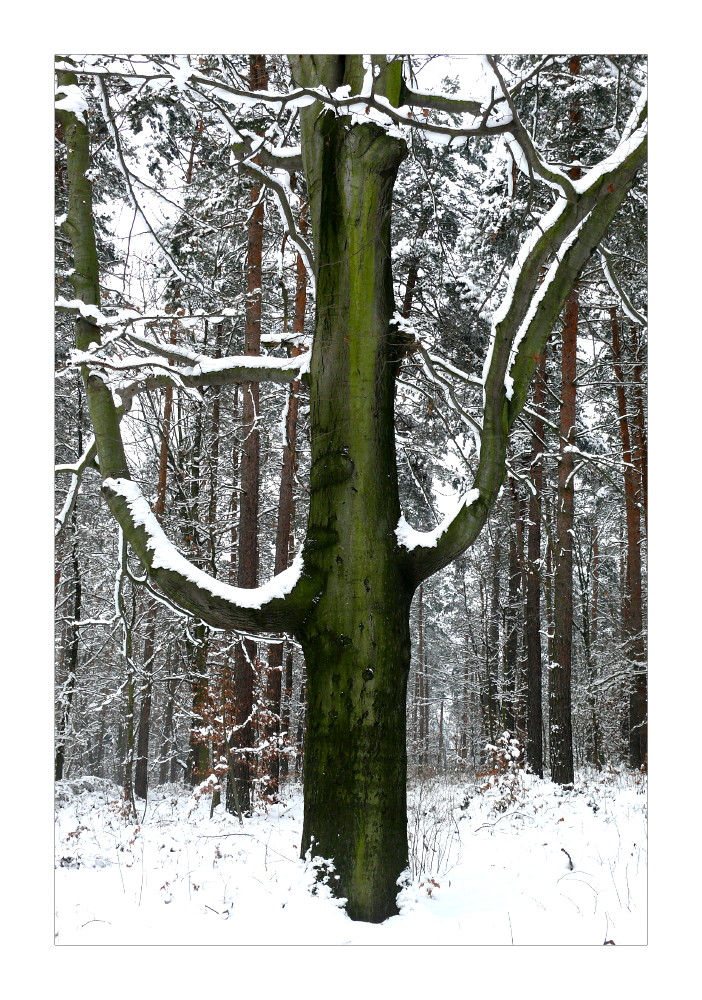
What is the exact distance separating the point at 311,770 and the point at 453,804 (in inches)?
268

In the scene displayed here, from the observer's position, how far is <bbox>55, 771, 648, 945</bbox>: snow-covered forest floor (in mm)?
3307

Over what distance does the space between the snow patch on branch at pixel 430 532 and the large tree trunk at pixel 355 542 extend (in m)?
0.06

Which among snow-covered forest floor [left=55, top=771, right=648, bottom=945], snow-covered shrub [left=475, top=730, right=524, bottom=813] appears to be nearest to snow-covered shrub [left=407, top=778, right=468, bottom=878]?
snow-covered forest floor [left=55, top=771, right=648, bottom=945]

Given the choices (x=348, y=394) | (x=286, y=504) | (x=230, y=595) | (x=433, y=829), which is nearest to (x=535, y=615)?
(x=286, y=504)

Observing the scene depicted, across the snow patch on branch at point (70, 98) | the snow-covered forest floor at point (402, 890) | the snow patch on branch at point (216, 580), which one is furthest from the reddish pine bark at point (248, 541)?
the snow patch on branch at point (216, 580)

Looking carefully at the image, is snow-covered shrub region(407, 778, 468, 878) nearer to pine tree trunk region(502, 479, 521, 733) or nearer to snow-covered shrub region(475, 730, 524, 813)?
snow-covered shrub region(475, 730, 524, 813)

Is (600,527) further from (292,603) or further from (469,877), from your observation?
(292,603)

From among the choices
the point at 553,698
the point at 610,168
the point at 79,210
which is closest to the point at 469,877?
the point at 610,168

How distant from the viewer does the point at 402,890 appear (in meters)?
3.43

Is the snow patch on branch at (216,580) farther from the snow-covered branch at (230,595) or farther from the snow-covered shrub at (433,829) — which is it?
the snow-covered shrub at (433,829)

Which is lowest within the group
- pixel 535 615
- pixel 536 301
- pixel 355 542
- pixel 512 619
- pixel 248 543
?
pixel 512 619

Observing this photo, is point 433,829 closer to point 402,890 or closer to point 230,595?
point 402,890

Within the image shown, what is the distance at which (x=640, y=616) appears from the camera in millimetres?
11367

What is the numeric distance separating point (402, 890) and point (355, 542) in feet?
5.96
